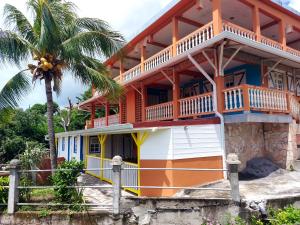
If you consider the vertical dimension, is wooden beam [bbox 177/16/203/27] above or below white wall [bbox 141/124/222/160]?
above

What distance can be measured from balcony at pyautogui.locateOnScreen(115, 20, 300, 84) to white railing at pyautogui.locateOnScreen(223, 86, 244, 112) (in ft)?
6.02

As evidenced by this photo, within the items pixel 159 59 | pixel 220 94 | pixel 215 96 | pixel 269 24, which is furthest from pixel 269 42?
pixel 159 59

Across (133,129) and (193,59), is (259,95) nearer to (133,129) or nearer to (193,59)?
(193,59)

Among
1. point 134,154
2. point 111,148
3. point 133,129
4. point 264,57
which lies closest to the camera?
point 133,129

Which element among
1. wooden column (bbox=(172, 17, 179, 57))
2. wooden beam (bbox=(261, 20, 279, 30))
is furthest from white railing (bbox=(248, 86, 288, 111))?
wooden beam (bbox=(261, 20, 279, 30))

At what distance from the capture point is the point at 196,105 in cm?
987

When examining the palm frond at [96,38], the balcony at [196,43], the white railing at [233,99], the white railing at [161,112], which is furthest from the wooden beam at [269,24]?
the palm frond at [96,38]

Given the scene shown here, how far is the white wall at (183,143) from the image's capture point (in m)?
7.85

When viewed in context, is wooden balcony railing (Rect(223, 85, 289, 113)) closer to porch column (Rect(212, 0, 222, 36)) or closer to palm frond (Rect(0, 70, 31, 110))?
porch column (Rect(212, 0, 222, 36))

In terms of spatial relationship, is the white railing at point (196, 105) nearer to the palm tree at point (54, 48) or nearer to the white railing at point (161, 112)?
the white railing at point (161, 112)

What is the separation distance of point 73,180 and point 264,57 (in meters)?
8.72

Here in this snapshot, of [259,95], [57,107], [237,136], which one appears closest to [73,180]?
[237,136]

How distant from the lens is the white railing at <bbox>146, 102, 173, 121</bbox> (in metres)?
11.4

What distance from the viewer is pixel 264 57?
1034 cm
